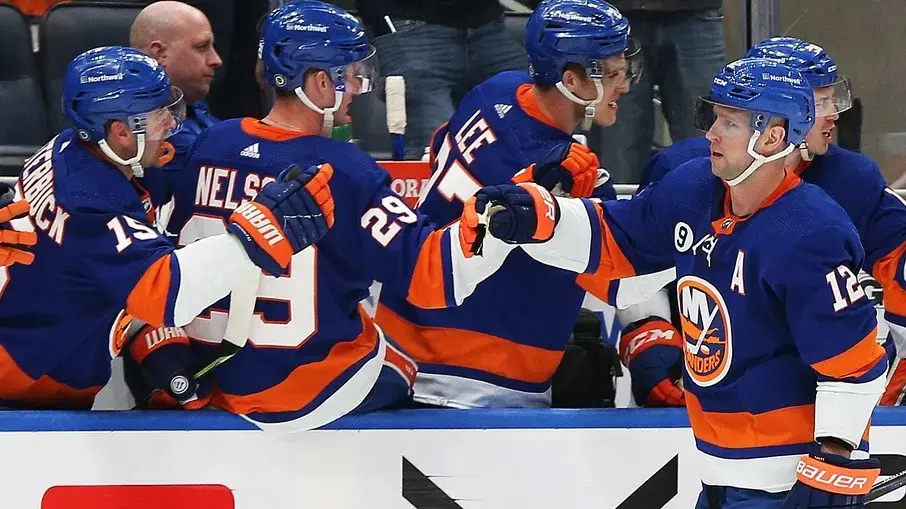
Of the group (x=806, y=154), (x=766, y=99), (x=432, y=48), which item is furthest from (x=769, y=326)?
(x=432, y=48)

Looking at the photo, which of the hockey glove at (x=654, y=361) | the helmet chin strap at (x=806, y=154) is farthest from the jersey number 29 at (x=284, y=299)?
the helmet chin strap at (x=806, y=154)

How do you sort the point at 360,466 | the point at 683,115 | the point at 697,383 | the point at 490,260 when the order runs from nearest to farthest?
1. the point at 697,383
2. the point at 490,260
3. the point at 360,466
4. the point at 683,115

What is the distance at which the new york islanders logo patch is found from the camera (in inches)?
82.2

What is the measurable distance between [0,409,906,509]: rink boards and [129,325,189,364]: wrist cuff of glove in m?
0.13

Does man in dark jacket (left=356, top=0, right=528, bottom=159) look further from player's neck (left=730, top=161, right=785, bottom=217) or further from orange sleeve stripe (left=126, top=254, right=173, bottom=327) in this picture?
player's neck (left=730, top=161, right=785, bottom=217)

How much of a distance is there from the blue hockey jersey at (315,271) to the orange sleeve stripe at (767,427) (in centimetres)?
54

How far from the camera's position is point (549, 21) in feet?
8.55

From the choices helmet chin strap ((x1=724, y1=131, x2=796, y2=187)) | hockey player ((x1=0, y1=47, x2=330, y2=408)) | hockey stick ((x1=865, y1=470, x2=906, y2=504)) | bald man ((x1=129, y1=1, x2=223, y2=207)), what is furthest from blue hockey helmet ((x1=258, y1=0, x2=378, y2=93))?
hockey stick ((x1=865, y1=470, x2=906, y2=504))

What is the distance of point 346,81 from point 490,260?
447 mm

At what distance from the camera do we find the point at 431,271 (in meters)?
2.35

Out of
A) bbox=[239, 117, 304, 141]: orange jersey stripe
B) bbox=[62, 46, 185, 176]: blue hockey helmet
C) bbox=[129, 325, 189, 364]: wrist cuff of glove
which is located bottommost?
bbox=[129, 325, 189, 364]: wrist cuff of glove

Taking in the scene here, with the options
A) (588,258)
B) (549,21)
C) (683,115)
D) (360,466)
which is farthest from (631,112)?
(360,466)

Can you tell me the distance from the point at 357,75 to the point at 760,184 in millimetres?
816

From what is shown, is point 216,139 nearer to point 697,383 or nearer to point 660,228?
point 660,228
